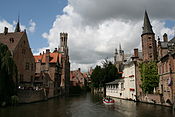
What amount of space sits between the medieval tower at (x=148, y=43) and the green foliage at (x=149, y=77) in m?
2.67

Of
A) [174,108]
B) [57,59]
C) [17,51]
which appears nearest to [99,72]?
[57,59]

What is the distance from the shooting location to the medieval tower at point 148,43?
3634cm

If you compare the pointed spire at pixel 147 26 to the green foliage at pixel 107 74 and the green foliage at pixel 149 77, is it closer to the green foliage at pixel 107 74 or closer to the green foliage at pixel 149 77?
the green foliage at pixel 149 77

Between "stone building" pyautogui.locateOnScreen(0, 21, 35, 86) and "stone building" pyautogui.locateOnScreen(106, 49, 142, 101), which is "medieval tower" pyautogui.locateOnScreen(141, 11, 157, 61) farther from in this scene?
"stone building" pyautogui.locateOnScreen(0, 21, 35, 86)

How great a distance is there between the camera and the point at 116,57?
101 meters

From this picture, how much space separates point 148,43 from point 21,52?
96.2ft

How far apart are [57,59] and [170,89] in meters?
38.7

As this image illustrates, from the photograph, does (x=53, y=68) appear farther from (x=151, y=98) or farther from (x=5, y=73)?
(x=151, y=98)

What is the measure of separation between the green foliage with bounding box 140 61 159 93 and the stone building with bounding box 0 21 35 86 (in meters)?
27.0

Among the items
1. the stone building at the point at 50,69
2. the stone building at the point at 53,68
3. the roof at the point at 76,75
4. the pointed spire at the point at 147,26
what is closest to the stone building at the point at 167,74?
the pointed spire at the point at 147,26

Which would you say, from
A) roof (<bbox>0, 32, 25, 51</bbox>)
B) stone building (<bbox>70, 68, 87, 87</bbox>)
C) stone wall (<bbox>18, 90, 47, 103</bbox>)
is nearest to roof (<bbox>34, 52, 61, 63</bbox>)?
roof (<bbox>0, 32, 25, 51</bbox>)

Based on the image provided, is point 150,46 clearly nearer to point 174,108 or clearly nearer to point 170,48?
point 170,48

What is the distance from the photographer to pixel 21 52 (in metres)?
38.5

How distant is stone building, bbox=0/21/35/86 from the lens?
3688 centimetres
